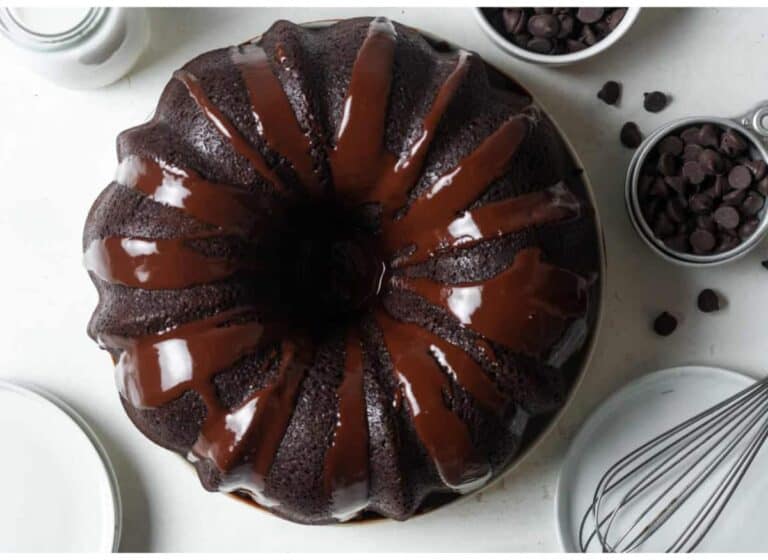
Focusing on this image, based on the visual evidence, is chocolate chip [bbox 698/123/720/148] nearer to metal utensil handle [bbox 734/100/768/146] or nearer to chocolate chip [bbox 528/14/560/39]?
metal utensil handle [bbox 734/100/768/146]

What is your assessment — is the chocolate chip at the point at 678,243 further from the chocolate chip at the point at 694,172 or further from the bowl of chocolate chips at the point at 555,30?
the bowl of chocolate chips at the point at 555,30

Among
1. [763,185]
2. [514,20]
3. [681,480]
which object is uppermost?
[514,20]

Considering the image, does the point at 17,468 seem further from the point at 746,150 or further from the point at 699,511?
the point at 746,150

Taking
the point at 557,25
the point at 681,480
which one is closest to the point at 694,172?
the point at 557,25

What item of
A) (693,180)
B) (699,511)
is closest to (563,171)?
(693,180)

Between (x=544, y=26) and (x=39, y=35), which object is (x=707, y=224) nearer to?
(x=544, y=26)

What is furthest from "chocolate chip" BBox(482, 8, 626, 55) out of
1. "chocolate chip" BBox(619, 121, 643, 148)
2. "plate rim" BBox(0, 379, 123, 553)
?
"plate rim" BBox(0, 379, 123, 553)
